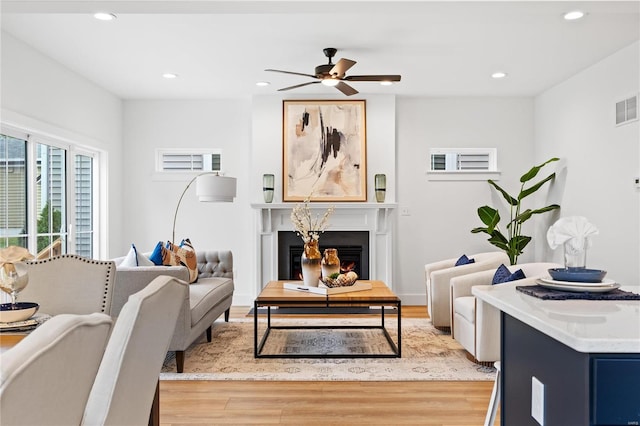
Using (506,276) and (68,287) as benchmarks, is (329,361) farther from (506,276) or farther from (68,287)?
(68,287)

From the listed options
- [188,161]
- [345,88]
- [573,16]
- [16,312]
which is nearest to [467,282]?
[345,88]

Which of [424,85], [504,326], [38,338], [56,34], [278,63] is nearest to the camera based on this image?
[38,338]

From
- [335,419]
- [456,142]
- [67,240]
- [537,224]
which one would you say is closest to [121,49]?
[67,240]

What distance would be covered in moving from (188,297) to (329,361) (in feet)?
3.96

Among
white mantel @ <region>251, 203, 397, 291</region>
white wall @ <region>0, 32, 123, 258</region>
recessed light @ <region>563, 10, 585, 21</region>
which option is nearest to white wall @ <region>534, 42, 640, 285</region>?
recessed light @ <region>563, 10, 585, 21</region>

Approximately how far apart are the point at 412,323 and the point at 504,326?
361cm

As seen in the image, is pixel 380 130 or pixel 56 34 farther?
pixel 380 130

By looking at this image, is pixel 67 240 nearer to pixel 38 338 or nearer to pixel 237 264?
pixel 237 264

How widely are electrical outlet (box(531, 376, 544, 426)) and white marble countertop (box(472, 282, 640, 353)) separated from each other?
0.72 ft

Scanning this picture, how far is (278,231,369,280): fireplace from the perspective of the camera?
6410 mm

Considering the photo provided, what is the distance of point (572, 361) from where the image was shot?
1327 mm

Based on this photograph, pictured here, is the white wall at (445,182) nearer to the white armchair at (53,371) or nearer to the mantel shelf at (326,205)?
the mantel shelf at (326,205)

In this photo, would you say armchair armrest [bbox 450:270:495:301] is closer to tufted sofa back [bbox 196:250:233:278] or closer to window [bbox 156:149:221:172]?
tufted sofa back [bbox 196:250:233:278]

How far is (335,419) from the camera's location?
A: 292 centimetres
